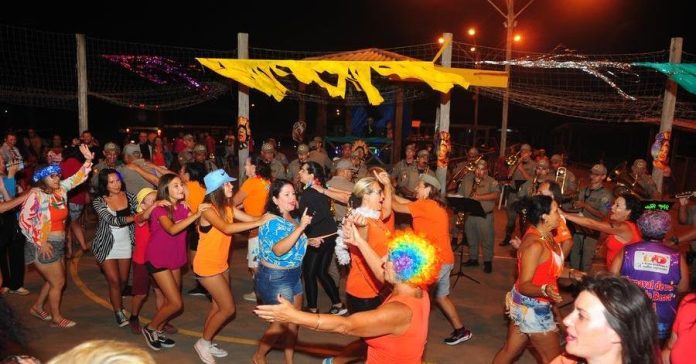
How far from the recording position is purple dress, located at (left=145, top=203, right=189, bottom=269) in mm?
5473

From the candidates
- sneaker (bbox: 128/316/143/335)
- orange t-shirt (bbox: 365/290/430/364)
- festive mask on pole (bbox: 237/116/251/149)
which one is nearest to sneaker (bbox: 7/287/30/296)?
sneaker (bbox: 128/316/143/335)

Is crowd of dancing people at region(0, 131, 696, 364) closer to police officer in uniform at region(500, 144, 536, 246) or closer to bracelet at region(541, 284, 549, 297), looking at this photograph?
bracelet at region(541, 284, 549, 297)

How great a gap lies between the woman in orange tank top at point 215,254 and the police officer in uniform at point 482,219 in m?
4.90

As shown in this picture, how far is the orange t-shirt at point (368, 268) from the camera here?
4.91m

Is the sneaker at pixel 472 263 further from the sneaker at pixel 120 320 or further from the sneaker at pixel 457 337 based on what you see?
the sneaker at pixel 120 320

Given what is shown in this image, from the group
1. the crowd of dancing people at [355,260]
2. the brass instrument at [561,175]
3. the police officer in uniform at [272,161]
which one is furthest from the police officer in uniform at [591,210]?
the police officer in uniform at [272,161]

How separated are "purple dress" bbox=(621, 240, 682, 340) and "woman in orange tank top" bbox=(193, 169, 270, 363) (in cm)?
347

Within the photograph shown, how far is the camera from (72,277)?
8.12 metres

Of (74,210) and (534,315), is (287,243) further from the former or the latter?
(74,210)

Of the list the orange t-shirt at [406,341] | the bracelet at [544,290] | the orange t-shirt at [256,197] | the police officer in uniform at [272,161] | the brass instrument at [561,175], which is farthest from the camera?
the police officer in uniform at [272,161]

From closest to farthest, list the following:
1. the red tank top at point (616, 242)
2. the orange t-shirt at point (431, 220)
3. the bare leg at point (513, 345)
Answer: the bare leg at point (513, 345), the red tank top at point (616, 242), the orange t-shirt at point (431, 220)

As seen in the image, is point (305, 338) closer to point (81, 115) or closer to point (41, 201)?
point (41, 201)

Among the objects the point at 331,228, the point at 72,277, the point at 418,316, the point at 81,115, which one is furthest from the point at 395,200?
the point at 81,115

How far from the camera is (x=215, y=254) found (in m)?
5.30
